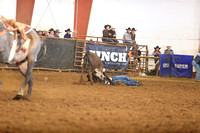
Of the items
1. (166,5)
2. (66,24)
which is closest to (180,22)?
(166,5)

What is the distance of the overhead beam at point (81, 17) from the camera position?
18.3 meters

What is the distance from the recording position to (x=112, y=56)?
51.9ft

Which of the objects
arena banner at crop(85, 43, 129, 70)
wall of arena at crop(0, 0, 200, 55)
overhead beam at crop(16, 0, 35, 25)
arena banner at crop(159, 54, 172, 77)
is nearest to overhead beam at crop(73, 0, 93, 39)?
wall of arena at crop(0, 0, 200, 55)

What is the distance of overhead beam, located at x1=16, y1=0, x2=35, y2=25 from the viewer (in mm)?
17125

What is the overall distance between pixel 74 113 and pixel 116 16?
1597 cm

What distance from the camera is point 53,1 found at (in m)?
18.2

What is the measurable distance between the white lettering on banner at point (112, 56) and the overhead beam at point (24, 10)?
17.9 feet

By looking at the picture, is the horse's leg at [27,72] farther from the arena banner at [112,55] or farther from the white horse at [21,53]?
the arena banner at [112,55]

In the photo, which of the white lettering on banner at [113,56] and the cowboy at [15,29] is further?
the white lettering on banner at [113,56]

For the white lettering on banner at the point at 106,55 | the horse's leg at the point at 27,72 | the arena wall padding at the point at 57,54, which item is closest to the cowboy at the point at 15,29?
the horse's leg at the point at 27,72

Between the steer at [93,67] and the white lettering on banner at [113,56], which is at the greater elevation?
the white lettering on banner at [113,56]

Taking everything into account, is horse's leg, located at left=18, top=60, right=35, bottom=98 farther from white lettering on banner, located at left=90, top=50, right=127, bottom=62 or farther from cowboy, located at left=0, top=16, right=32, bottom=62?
white lettering on banner, located at left=90, top=50, right=127, bottom=62

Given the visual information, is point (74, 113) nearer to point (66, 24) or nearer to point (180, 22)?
point (66, 24)

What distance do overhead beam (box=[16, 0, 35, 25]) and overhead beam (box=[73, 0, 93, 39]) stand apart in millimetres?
2999
